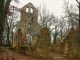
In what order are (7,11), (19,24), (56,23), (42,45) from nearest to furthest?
(7,11) < (42,45) < (19,24) < (56,23)

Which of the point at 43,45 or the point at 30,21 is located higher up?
the point at 30,21

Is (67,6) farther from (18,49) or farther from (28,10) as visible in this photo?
(18,49)

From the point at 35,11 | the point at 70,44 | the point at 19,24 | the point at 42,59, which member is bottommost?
the point at 42,59

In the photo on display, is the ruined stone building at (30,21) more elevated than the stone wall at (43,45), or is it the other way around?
the ruined stone building at (30,21)

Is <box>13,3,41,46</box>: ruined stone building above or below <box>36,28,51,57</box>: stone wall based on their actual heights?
above

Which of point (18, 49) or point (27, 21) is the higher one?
point (27, 21)

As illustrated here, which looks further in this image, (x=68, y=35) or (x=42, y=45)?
(x=68, y=35)

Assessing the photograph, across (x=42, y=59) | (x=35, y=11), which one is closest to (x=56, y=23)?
(x=35, y=11)

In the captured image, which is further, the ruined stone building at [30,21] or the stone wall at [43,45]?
A: the ruined stone building at [30,21]

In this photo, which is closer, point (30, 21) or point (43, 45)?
point (43, 45)

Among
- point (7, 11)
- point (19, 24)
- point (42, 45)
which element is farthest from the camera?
point (19, 24)

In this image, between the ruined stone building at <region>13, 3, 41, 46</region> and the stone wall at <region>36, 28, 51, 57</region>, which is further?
the ruined stone building at <region>13, 3, 41, 46</region>

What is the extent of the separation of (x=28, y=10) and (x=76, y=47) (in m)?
25.7

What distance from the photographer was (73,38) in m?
19.4
